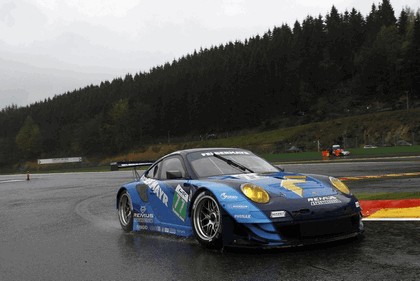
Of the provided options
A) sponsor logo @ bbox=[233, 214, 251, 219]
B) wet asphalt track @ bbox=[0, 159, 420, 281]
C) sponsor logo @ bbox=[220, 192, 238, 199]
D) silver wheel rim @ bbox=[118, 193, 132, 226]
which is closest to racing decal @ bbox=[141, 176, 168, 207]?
wet asphalt track @ bbox=[0, 159, 420, 281]

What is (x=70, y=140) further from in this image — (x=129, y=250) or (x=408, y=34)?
(x=129, y=250)

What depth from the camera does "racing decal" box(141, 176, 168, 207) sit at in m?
6.52

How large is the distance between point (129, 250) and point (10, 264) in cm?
139

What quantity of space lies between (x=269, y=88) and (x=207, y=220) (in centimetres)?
9754

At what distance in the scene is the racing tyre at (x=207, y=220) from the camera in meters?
5.31

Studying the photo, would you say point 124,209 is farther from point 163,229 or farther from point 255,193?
point 255,193

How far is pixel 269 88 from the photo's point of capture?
101562mm

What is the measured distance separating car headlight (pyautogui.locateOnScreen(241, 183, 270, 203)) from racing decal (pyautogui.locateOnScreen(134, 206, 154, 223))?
6.66ft

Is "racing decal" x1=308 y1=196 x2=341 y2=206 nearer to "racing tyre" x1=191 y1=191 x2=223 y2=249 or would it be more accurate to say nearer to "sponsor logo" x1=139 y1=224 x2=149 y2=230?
"racing tyre" x1=191 y1=191 x2=223 y2=249

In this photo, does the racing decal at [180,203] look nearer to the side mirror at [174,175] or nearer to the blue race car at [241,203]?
the blue race car at [241,203]

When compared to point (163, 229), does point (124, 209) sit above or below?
above

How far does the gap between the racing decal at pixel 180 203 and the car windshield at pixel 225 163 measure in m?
0.32

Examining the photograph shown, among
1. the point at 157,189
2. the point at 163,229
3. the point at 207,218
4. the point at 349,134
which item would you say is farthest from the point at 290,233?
the point at 349,134

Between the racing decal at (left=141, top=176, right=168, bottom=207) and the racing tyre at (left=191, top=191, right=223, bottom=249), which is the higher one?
the racing decal at (left=141, top=176, right=168, bottom=207)
